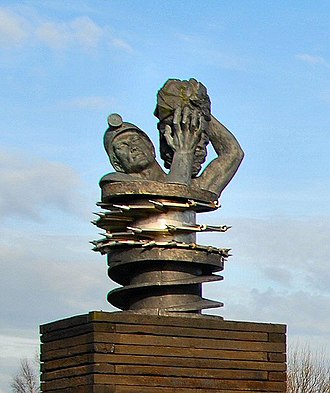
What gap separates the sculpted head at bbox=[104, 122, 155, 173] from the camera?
14.1 m

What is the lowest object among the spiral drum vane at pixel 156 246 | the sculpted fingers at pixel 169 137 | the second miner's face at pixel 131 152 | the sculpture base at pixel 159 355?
the sculpture base at pixel 159 355

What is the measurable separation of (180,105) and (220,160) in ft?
2.86

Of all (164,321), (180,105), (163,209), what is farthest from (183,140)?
(164,321)

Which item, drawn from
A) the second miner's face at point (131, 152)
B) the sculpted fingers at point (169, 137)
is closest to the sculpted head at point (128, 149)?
the second miner's face at point (131, 152)

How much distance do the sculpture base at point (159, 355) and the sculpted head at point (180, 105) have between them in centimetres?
193

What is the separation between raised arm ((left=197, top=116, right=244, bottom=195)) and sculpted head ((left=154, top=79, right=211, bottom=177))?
15cm

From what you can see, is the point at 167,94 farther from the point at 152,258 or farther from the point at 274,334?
the point at 274,334

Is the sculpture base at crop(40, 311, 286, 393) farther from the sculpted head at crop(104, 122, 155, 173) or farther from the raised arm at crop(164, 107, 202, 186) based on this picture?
the sculpted head at crop(104, 122, 155, 173)

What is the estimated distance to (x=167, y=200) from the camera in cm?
1398

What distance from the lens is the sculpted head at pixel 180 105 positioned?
1445 cm

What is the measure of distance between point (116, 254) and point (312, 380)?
2596cm

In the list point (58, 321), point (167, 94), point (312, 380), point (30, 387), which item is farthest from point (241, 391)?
point (30, 387)

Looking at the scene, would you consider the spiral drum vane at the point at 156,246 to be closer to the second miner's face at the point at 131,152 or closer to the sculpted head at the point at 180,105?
the second miner's face at the point at 131,152

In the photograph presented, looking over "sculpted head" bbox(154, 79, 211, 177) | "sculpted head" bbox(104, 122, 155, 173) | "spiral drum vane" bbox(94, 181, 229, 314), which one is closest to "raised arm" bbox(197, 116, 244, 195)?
"sculpted head" bbox(154, 79, 211, 177)
